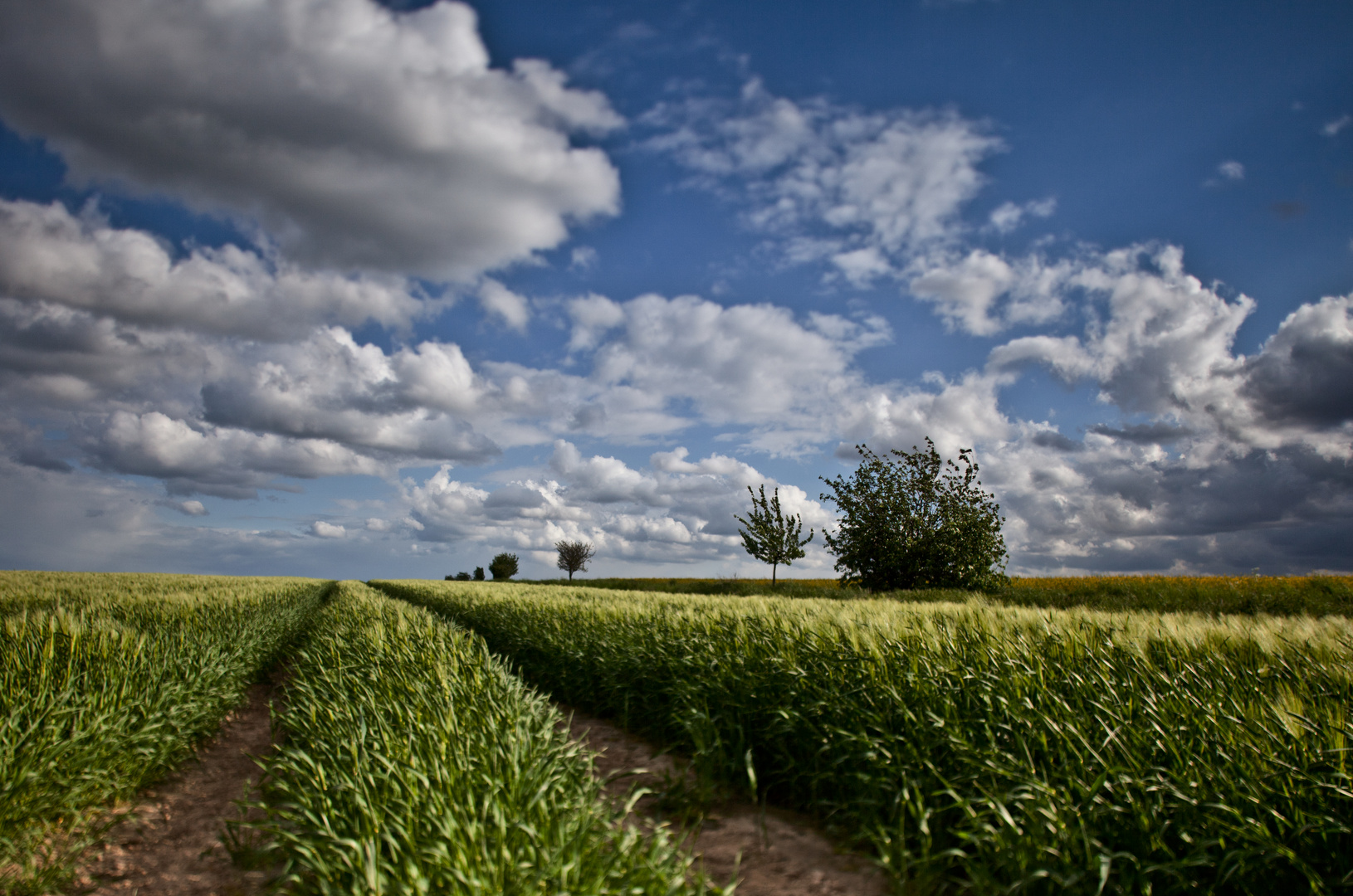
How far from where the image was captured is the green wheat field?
8.70 ft

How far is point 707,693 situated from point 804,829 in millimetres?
1682

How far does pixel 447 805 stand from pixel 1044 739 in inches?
122

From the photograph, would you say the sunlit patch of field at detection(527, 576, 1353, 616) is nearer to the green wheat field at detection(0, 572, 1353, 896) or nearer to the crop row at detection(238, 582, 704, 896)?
the green wheat field at detection(0, 572, 1353, 896)

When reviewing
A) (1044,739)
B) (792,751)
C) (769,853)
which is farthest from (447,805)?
(1044,739)

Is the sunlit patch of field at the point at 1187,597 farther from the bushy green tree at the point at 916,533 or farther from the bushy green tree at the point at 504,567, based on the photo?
the bushy green tree at the point at 504,567

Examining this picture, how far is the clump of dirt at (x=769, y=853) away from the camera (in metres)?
3.14

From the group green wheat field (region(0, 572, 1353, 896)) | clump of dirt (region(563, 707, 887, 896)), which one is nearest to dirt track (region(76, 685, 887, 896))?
clump of dirt (region(563, 707, 887, 896))

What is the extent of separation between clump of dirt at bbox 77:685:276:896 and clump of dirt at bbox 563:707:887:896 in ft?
7.27

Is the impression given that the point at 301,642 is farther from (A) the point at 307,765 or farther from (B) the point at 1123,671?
(B) the point at 1123,671

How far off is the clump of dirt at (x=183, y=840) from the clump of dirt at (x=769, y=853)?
222 cm

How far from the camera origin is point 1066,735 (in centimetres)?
353

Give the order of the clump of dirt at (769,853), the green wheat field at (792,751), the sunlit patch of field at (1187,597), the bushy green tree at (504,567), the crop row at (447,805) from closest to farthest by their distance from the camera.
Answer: the crop row at (447,805)
the green wheat field at (792,751)
the clump of dirt at (769,853)
the sunlit patch of field at (1187,597)
the bushy green tree at (504,567)

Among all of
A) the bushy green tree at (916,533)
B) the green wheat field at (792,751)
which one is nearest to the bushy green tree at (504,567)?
the bushy green tree at (916,533)

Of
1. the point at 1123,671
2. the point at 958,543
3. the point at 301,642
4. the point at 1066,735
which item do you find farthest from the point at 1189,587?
the point at 301,642
